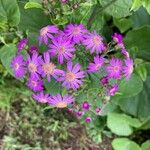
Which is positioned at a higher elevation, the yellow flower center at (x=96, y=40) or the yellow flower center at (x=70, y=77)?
the yellow flower center at (x=96, y=40)

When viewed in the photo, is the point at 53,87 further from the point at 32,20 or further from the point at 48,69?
the point at 32,20

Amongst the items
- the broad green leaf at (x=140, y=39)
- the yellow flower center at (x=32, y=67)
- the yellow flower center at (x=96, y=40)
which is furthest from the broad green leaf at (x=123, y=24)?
the yellow flower center at (x=32, y=67)

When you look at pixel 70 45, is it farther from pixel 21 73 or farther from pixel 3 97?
pixel 3 97

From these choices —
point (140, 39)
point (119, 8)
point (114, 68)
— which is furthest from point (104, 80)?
point (140, 39)

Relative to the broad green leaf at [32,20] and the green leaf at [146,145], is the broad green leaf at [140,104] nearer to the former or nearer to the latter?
the green leaf at [146,145]

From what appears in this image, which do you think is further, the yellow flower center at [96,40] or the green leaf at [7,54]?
the green leaf at [7,54]

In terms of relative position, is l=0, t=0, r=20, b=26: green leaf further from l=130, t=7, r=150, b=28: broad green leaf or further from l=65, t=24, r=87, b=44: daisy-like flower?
l=130, t=7, r=150, b=28: broad green leaf

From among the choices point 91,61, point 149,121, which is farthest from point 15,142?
point 91,61
